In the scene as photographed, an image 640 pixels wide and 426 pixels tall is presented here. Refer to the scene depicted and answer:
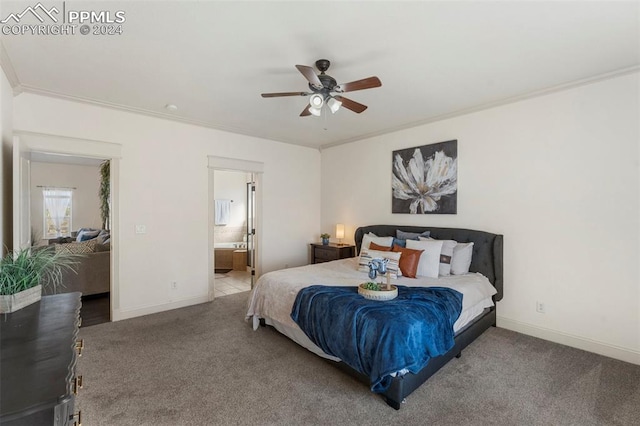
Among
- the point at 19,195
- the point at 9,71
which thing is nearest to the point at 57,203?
the point at 19,195

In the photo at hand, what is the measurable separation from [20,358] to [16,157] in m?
2.76

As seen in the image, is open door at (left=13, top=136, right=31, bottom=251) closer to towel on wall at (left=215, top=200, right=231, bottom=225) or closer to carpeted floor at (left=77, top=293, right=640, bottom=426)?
carpeted floor at (left=77, top=293, right=640, bottom=426)

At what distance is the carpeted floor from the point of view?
206cm

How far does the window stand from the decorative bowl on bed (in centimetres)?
879

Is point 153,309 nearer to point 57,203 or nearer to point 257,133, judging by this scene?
point 257,133

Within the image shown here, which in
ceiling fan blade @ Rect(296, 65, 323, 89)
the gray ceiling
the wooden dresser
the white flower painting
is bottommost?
the wooden dresser

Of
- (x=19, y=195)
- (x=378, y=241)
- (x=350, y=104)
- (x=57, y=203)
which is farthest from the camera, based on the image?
(x=57, y=203)

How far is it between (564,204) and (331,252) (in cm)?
327

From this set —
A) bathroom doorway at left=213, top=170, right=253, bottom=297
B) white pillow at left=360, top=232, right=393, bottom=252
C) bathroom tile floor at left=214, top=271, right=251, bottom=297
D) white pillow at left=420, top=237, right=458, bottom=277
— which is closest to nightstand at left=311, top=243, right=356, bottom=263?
white pillow at left=360, top=232, right=393, bottom=252

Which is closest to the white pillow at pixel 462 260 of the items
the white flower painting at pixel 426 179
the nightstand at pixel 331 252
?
the white flower painting at pixel 426 179

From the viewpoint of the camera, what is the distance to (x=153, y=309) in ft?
13.6

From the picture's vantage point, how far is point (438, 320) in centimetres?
240

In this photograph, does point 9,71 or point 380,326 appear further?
point 9,71

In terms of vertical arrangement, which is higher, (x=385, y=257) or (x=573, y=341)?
(x=385, y=257)
